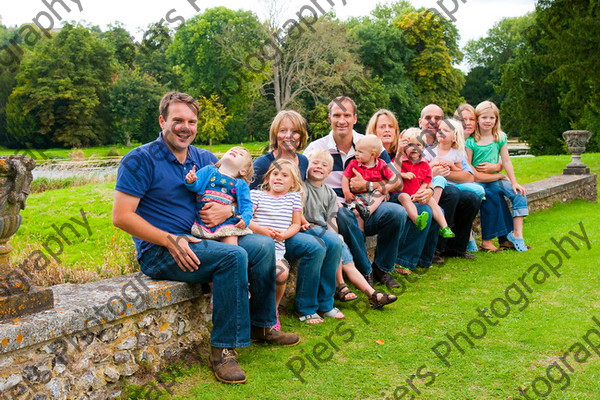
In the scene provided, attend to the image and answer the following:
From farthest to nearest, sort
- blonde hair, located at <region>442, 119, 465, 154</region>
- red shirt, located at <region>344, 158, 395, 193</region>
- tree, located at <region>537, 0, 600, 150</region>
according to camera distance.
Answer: tree, located at <region>537, 0, 600, 150</region> < blonde hair, located at <region>442, 119, 465, 154</region> < red shirt, located at <region>344, 158, 395, 193</region>

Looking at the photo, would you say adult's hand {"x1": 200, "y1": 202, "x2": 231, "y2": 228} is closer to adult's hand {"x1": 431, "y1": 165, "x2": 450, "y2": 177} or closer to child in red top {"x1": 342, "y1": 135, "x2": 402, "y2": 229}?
child in red top {"x1": 342, "y1": 135, "x2": 402, "y2": 229}

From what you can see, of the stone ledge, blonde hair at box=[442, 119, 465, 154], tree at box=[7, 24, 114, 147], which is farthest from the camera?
tree at box=[7, 24, 114, 147]

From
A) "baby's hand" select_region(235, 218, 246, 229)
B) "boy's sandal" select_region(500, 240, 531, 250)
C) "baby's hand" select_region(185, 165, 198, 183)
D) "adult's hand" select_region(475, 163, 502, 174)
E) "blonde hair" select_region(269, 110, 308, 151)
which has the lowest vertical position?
"boy's sandal" select_region(500, 240, 531, 250)

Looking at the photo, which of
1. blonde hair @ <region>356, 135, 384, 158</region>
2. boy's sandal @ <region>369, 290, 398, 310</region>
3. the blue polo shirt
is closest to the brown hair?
the blue polo shirt

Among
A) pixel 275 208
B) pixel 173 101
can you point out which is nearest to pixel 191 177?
pixel 173 101

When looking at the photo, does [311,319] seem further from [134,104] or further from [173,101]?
[134,104]

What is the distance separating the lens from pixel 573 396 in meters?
2.86

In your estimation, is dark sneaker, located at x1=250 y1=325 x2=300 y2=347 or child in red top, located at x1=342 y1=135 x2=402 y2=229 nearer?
dark sneaker, located at x1=250 y1=325 x2=300 y2=347

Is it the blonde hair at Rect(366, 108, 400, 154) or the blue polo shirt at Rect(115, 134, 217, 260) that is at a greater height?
the blonde hair at Rect(366, 108, 400, 154)

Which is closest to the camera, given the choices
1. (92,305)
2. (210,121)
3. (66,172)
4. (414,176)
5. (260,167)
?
(92,305)

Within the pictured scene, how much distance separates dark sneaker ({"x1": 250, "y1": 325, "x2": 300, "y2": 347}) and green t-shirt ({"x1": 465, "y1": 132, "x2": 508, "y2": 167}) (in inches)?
154

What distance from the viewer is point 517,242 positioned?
641cm

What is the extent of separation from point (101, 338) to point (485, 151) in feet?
16.8

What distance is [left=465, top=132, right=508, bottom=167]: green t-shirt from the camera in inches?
258
